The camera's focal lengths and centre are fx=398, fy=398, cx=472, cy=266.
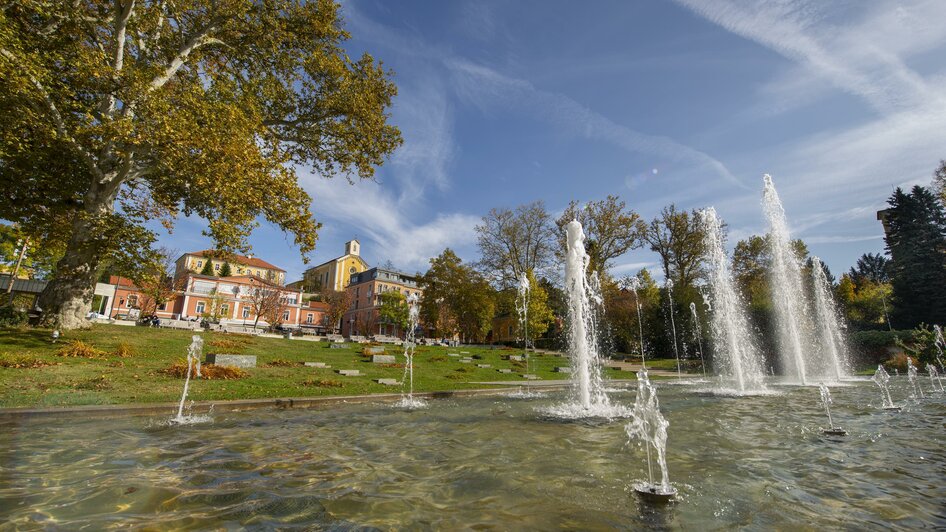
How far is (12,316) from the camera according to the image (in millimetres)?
15023

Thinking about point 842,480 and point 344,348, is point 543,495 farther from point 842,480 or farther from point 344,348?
point 344,348

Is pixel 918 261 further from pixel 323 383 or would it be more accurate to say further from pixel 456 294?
pixel 323 383

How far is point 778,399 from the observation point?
444 inches

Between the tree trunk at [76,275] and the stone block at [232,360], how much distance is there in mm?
5207

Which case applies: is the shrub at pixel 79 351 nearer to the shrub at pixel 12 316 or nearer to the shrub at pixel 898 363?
the shrub at pixel 12 316

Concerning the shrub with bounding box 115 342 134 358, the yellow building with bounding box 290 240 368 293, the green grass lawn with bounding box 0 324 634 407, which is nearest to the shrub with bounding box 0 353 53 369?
the green grass lawn with bounding box 0 324 634 407

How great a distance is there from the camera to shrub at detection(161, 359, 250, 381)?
11539 millimetres

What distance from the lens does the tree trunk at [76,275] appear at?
13.9m

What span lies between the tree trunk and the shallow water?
10372 millimetres

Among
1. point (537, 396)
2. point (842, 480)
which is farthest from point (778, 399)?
point (842, 480)

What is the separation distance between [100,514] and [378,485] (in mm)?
2112

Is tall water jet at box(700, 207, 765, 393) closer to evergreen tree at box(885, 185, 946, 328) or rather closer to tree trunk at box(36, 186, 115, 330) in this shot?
evergreen tree at box(885, 185, 946, 328)

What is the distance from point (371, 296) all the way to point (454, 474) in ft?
242

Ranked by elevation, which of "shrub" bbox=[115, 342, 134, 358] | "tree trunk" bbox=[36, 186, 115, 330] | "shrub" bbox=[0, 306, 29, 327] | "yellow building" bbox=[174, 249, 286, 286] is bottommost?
"shrub" bbox=[115, 342, 134, 358]
